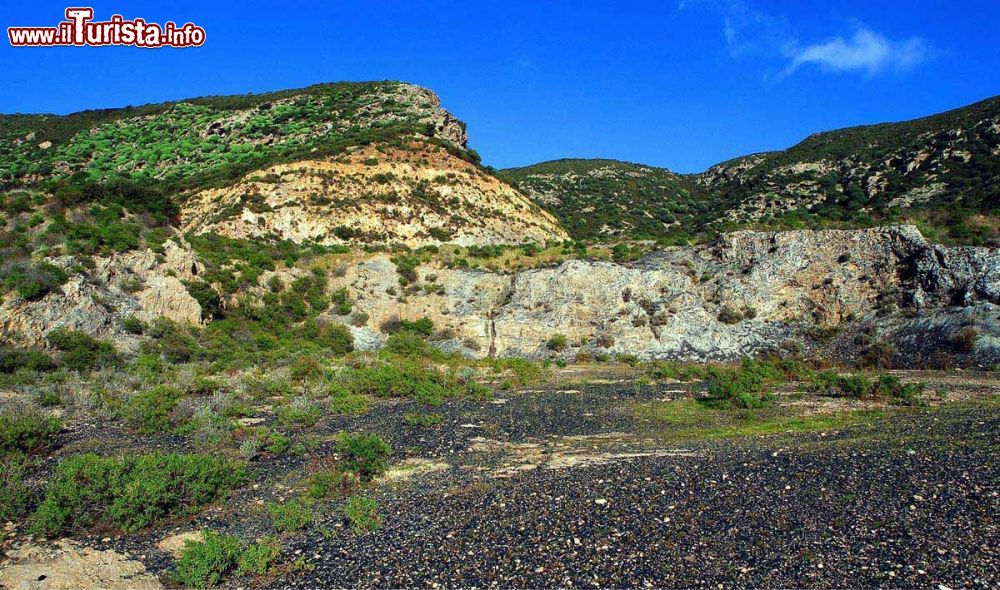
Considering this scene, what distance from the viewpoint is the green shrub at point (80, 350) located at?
1911cm

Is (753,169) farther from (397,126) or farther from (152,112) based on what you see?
(152,112)

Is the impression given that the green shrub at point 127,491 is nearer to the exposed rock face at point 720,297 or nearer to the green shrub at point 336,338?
the green shrub at point 336,338

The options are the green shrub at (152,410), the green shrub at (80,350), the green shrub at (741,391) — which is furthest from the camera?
the green shrub at (80,350)

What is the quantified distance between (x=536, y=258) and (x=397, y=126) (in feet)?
82.8

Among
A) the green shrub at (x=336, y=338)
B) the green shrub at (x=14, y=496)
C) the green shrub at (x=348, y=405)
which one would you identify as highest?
the green shrub at (x=336, y=338)

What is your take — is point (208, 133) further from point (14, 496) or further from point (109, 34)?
point (14, 496)

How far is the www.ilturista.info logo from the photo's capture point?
23031mm

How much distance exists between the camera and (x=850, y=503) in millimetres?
6977

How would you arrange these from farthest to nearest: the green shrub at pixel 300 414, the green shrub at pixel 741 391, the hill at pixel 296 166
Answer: the hill at pixel 296 166 → the green shrub at pixel 741 391 → the green shrub at pixel 300 414

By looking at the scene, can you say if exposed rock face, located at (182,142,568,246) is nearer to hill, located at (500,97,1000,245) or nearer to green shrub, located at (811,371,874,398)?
hill, located at (500,97,1000,245)

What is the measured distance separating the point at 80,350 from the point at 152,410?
362 inches

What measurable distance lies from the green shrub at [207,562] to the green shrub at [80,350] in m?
17.1

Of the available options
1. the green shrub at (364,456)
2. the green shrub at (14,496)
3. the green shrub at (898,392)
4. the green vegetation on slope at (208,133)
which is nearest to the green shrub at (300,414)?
the green shrub at (364,456)

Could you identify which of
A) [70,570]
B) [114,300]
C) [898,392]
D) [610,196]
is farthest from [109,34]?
[610,196]
